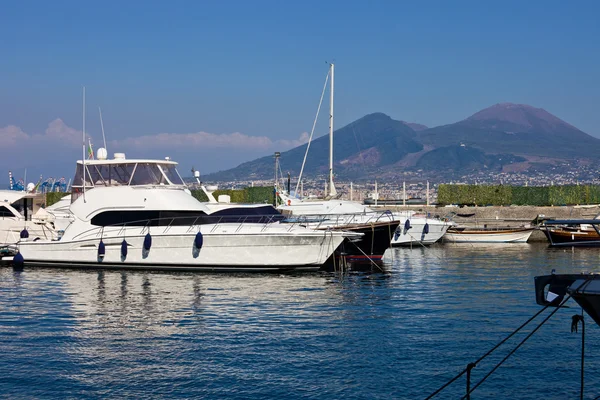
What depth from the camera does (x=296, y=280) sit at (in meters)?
25.2

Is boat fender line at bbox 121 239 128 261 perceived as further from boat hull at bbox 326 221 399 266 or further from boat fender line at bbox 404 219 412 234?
boat fender line at bbox 404 219 412 234

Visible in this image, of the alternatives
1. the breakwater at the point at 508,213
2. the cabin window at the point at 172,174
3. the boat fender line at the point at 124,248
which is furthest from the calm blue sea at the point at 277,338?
the breakwater at the point at 508,213

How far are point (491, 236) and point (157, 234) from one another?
22369mm

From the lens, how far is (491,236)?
43.8 m

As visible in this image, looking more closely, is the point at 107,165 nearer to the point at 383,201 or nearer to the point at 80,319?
the point at 80,319

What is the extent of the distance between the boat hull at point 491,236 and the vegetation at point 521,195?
492 inches

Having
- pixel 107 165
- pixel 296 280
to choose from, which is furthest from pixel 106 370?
pixel 107 165

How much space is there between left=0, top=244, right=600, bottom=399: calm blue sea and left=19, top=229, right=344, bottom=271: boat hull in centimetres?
69

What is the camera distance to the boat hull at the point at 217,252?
86.8ft

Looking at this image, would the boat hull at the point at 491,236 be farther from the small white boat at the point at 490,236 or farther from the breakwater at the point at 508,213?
the breakwater at the point at 508,213

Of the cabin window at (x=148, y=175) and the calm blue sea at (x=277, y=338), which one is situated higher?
the cabin window at (x=148, y=175)

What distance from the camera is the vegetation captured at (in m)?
55.3

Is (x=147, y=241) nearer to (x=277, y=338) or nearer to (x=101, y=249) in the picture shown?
(x=101, y=249)

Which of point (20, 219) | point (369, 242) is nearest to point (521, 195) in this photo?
point (369, 242)
